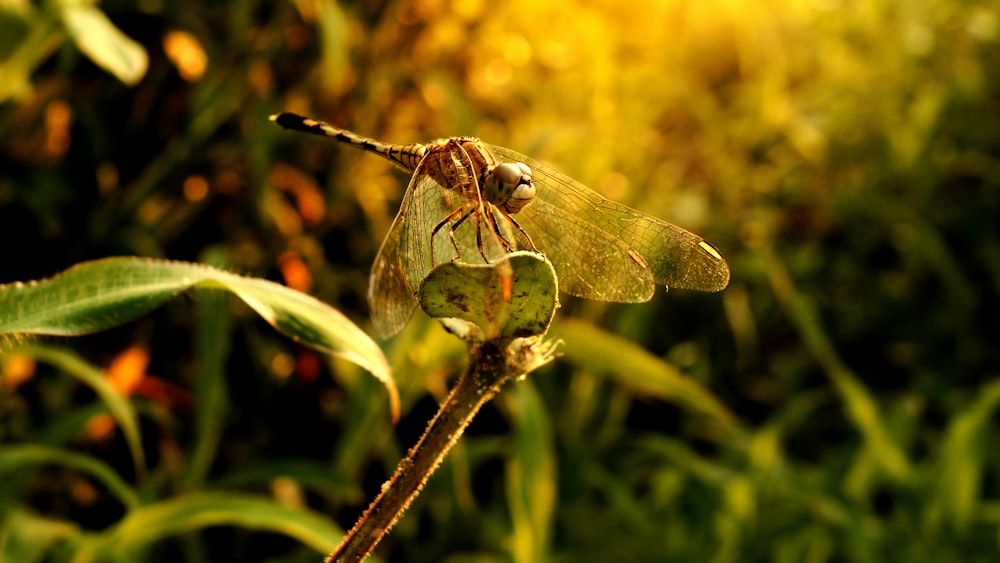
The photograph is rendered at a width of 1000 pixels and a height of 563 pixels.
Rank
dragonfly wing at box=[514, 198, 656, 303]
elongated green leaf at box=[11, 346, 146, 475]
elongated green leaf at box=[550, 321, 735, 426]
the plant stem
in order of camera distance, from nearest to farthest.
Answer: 1. the plant stem
2. dragonfly wing at box=[514, 198, 656, 303]
3. elongated green leaf at box=[11, 346, 146, 475]
4. elongated green leaf at box=[550, 321, 735, 426]

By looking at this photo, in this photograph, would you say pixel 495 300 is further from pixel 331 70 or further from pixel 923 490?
pixel 923 490

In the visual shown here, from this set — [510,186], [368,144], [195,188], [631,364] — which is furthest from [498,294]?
[195,188]

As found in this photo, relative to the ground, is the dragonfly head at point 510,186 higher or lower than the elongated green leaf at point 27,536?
higher

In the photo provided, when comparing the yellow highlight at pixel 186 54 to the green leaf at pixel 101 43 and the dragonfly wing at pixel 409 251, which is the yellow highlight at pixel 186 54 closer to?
the green leaf at pixel 101 43

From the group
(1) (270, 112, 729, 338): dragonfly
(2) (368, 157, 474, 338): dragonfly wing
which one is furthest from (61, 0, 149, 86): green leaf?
(2) (368, 157, 474, 338): dragonfly wing

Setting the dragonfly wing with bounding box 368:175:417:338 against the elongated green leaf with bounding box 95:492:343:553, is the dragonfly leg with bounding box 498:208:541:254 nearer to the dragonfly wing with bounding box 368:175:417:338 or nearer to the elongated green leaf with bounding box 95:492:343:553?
the dragonfly wing with bounding box 368:175:417:338

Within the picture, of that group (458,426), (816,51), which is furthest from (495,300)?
(816,51)

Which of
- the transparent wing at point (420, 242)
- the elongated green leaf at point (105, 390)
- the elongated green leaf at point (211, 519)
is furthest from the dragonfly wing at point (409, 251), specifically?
the elongated green leaf at point (105, 390)

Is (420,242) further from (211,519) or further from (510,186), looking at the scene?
(211,519)
